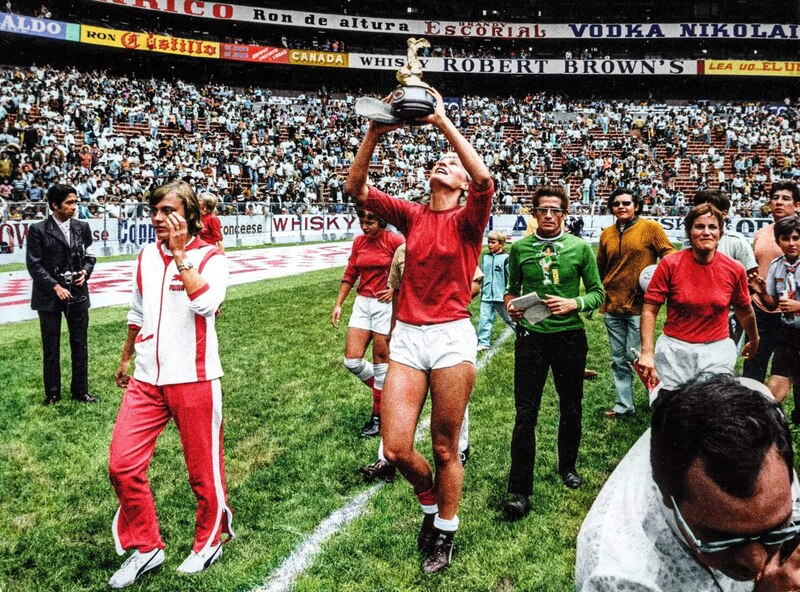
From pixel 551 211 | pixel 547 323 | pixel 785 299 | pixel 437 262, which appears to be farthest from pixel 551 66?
pixel 437 262

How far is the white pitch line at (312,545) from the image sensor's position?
10.8ft

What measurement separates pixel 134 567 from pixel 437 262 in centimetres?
230

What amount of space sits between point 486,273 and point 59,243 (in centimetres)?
516

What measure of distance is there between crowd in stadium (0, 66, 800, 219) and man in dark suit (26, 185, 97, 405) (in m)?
14.1

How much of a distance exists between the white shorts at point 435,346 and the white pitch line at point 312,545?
128cm

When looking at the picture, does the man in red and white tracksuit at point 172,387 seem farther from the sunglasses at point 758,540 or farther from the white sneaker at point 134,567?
the sunglasses at point 758,540

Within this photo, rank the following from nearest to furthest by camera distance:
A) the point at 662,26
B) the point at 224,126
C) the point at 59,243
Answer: the point at 59,243 < the point at 224,126 < the point at 662,26

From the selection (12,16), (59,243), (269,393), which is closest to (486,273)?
(269,393)

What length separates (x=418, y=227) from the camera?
11.0 ft

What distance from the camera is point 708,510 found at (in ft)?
3.52

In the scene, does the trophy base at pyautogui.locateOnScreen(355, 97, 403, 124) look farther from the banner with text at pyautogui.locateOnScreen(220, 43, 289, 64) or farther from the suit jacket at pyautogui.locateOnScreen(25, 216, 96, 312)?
the banner with text at pyautogui.locateOnScreen(220, 43, 289, 64)

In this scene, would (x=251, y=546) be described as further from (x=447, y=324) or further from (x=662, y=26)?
(x=662, y=26)

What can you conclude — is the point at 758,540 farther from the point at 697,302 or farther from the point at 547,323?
the point at 697,302

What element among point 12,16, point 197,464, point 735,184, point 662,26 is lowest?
point 197,464
